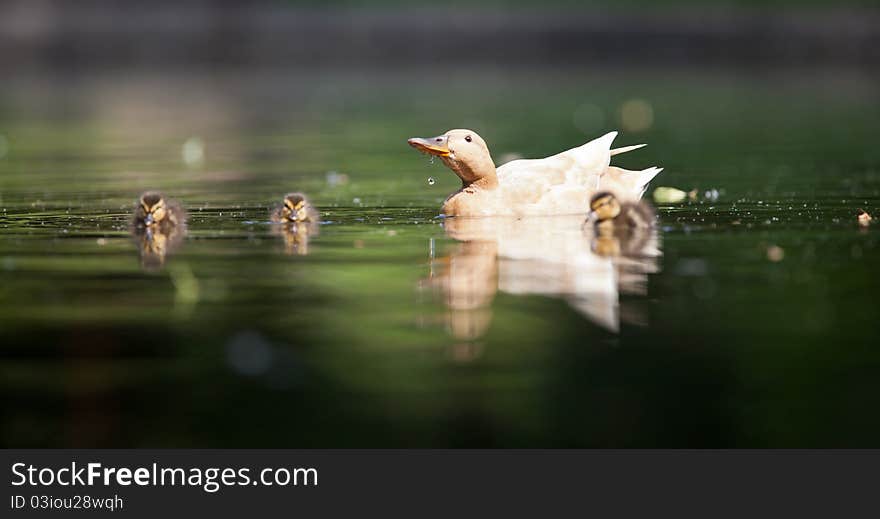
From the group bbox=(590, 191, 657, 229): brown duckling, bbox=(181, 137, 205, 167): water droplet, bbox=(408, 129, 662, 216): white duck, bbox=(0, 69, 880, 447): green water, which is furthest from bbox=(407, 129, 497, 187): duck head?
bbox=(181, 137, 205, 167): water droplet

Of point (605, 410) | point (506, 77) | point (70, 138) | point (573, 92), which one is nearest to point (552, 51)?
point (506, 77)

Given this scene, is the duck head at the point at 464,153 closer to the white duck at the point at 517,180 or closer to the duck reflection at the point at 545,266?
the white duck at the point at 517,180

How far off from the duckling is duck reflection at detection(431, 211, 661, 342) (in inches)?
43.9

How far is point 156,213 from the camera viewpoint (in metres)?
Answer: 11.8

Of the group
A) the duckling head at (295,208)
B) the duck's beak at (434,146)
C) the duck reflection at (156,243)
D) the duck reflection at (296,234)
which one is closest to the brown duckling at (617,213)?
the duck's beak at (434,146)

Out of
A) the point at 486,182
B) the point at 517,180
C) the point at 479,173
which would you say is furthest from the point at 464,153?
the point at 517,180

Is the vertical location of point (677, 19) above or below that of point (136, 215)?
above

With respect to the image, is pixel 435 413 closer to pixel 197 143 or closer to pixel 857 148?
pixel 857 148

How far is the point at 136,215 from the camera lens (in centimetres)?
1203

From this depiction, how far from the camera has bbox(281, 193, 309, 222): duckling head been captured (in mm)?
12172

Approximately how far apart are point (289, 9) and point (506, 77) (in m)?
11.9

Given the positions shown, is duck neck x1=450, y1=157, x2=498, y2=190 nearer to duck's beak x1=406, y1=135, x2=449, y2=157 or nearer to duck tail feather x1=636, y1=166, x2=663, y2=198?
duck's beak x1=406, y1=135, x2=449, y2=157

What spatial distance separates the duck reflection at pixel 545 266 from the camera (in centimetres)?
818

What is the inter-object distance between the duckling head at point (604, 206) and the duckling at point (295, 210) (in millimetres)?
2287
